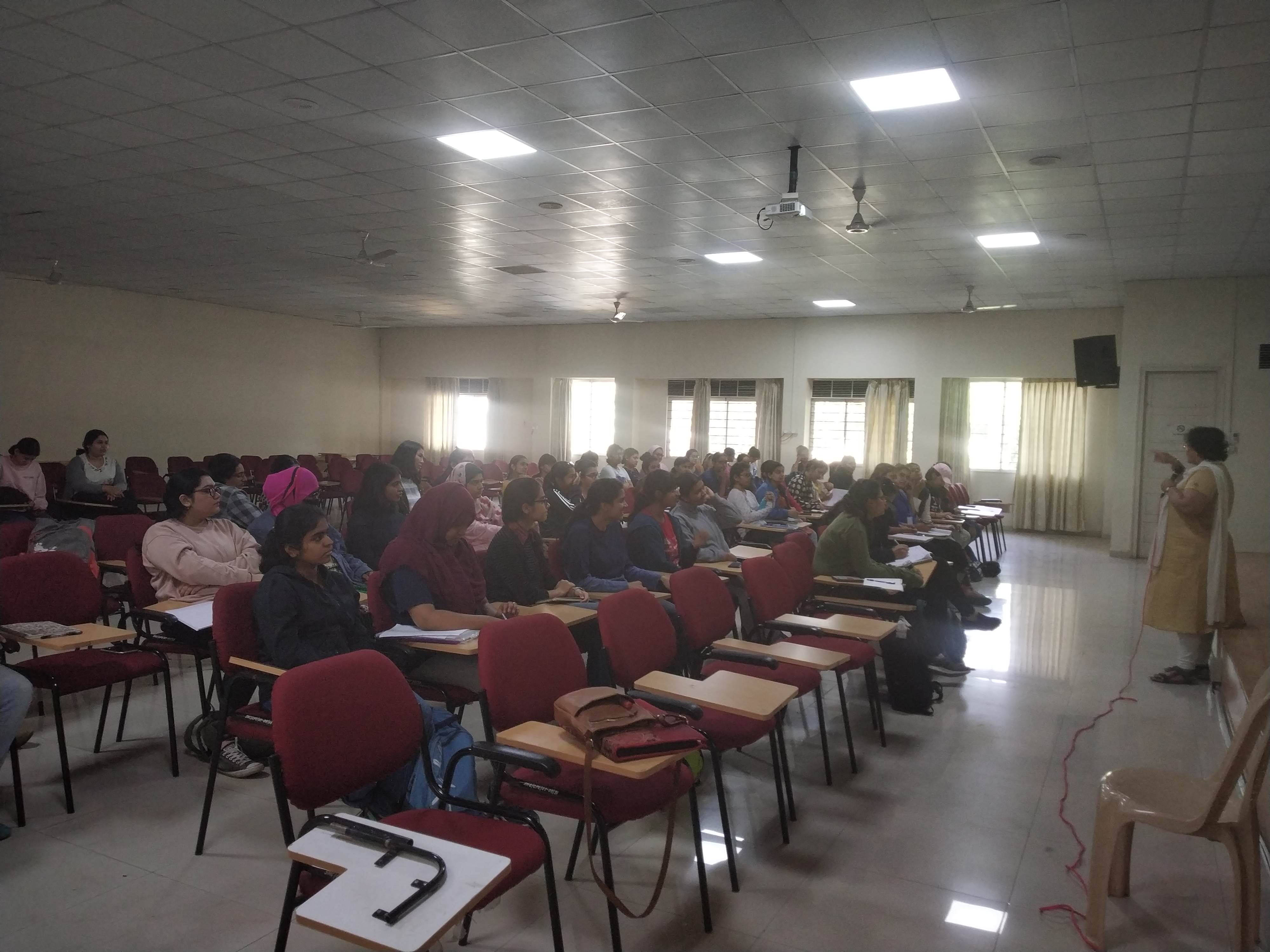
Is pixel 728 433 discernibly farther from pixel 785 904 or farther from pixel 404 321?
pixel 785 904

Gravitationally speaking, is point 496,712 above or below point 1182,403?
below

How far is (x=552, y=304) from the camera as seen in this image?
43.5ft

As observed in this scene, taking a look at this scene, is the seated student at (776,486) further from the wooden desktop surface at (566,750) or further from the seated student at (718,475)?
the wooden desktop surface at (566,750)

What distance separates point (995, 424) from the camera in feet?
44.3

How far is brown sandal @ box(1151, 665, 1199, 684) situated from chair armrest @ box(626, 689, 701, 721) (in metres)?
3.93

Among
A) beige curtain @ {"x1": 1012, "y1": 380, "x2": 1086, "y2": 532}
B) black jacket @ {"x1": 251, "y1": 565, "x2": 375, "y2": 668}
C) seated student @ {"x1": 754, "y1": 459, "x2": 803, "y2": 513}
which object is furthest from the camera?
beige curtain @ {"x1": 1012, "y1": 380, "x2": 1086, "y2": 532}

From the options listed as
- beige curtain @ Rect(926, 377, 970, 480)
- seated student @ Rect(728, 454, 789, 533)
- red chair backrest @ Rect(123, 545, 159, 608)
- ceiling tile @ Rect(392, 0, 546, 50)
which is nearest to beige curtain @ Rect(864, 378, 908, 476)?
beige curtain @ Rect(926, 377, 970, 480)

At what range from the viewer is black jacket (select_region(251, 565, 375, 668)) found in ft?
9.67

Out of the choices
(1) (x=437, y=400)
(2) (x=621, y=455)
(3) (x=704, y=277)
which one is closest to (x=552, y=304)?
(2) (x=621, y=455)

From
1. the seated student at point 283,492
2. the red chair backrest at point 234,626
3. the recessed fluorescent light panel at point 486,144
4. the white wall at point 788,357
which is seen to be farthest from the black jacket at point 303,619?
the white wall at point 788,357

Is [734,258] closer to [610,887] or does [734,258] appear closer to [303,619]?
[303,619]

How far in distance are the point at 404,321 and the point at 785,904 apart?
1466 centimetres

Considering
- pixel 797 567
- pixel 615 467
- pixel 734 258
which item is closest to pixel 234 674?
pixel 797 567

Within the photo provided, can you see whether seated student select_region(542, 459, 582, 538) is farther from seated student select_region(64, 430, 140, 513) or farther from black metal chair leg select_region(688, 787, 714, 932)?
seated student select_region(64, 430, 140, 513)
